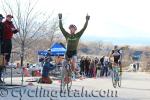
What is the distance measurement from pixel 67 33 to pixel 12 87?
258 centimetres

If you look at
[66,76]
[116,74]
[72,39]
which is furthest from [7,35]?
[116,74]

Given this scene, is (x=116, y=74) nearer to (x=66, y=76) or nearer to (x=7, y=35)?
(x=66, y=76)

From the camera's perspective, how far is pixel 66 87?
61.6 ft

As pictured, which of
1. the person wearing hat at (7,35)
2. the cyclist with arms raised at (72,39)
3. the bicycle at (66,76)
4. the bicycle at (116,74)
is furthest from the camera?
the bicycle at (116,74)

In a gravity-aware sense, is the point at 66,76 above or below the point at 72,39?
below

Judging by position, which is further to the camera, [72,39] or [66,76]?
[66,76]

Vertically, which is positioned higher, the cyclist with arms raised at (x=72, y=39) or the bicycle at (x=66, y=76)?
the cyclist with arms raised at (x=72, y=39)

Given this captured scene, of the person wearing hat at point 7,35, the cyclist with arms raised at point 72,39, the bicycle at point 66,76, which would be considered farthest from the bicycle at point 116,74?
the person wearing hat at point 7,35

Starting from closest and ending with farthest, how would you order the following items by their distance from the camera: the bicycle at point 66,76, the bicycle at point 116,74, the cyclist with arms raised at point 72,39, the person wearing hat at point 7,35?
the cyclist with arms raised at point 72,39
the person wearing hat at point 7,35
the bicycle at point 66,76
the bicycle at point 116,74

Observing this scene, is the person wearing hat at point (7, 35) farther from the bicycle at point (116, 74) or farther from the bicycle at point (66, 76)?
the bicycle at point (116, 74)

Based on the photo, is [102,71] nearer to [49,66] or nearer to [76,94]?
[49,66]

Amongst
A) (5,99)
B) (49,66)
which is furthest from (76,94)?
(49,66)

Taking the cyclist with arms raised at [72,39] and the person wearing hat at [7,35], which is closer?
the cyclist with arms raised at [72,39]

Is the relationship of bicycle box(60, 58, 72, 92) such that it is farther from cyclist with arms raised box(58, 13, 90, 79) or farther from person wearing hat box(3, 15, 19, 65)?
person wearing hat box(3, 15, 19, 65)
